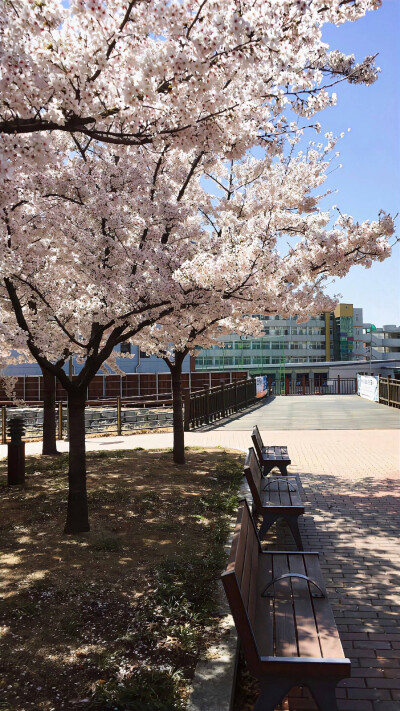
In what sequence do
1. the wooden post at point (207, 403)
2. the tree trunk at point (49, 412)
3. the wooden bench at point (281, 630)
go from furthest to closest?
the wooden post at point (207, 403)
the tree trunk at point (49, 412)
the wooden bench at point (281, 630)

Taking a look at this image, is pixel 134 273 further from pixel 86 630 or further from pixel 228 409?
Result: pixel 228 409

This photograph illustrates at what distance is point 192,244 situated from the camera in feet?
28.3

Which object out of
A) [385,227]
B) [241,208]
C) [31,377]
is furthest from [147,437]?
[31,377]

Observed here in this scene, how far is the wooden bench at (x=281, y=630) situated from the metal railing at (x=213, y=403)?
13934 millimetres

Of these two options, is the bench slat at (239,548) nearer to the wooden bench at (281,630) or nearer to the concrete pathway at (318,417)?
the wooden bench at (281,630)

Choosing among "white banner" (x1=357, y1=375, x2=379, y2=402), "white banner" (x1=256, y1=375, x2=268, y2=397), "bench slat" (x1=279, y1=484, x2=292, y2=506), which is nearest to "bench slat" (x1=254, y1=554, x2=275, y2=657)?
"bench slat" (x1=279, y1=484, x2=292, y2=506)

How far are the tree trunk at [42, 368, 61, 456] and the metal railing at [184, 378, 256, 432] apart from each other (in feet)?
18.0

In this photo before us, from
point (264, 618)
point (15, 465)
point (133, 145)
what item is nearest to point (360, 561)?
point (264, 618)

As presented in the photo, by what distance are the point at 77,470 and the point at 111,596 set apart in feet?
7.26

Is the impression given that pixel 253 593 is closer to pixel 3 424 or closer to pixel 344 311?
pixel 3 424

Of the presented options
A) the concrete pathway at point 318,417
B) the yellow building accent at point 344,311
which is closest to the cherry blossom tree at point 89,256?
the concrete pathway at point 318,417

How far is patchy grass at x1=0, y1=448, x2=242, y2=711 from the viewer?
347 cm

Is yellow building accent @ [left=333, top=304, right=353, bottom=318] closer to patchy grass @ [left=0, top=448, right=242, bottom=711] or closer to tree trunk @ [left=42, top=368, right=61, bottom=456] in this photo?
tree trunk @ [left=42, top=368, right=61, bottom=456]

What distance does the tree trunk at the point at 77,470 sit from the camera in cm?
665
